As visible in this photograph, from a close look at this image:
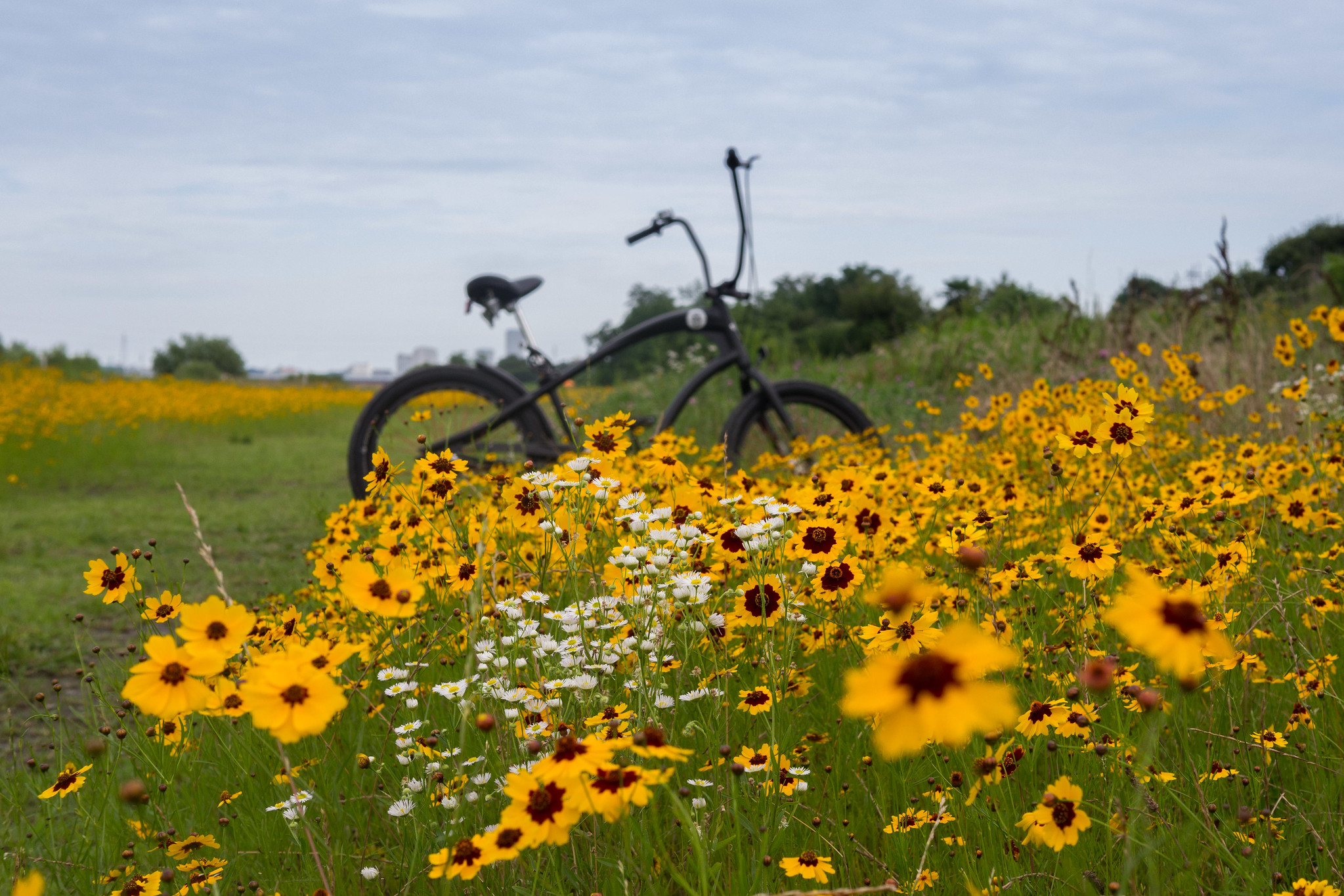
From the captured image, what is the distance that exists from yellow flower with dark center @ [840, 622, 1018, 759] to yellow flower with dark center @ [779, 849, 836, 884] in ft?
2.48

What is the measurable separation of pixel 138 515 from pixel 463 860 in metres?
6.74

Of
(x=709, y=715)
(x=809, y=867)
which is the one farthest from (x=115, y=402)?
(x=809, y=867)

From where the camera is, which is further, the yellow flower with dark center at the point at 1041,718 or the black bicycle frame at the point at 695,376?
the black bicycle frame at the point at 695,376

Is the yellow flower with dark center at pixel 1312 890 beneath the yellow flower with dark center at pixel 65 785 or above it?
beneath

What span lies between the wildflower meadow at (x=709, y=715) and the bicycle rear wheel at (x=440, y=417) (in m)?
2.49

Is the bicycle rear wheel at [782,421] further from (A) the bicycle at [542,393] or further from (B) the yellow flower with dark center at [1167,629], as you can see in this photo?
(B) the yellow flower with dark center at [1167,629]

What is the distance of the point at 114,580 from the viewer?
65.6 inches

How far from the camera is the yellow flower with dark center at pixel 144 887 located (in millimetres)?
1324

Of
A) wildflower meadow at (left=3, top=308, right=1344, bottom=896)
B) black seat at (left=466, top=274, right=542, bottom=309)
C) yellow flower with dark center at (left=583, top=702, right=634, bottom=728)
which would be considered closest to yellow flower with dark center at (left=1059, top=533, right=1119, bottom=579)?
wildflower meadow at (left=3, top=308, right=1344, bottom=896)

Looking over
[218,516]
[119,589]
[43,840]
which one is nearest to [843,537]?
[119,589]

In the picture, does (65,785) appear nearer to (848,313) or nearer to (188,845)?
(188,845)

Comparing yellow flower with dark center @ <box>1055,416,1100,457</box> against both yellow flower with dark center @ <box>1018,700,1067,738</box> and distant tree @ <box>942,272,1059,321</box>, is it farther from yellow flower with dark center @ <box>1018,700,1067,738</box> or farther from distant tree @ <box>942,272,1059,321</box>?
distant tree @ <box>942,272,1059,321</box>

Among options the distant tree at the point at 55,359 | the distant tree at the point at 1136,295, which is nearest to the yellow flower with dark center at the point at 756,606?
the distant tree at the point at 1136,295

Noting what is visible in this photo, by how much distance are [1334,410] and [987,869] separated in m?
3.96
